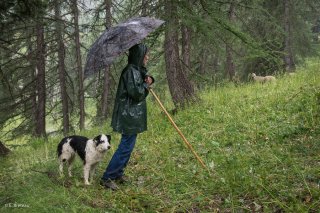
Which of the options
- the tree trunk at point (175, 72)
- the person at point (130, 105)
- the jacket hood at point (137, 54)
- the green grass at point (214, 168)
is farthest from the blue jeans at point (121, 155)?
the tree trunk at point (175, 72)

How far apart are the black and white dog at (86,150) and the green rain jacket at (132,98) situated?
0.44 meters

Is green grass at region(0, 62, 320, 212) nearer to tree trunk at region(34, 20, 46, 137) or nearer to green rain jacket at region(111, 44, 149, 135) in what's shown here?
green rain jacket at region(111, 44, 149, 135)

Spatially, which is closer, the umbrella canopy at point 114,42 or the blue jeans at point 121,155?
the umbrella canopy at point 114,42

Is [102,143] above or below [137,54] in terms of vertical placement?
below

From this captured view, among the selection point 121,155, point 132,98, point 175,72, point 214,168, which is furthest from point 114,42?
point 175,72

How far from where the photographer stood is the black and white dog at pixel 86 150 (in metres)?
6.54

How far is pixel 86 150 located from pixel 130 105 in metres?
1.34

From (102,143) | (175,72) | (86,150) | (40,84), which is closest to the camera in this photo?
(102,143)

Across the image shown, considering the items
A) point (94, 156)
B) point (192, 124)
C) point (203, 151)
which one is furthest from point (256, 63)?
point (94, 156)

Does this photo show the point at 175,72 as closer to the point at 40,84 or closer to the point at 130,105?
the point at 130,105

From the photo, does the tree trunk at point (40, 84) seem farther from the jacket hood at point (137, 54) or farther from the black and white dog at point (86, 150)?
the jacket hood at point (137, 54)

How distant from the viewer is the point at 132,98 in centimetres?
624

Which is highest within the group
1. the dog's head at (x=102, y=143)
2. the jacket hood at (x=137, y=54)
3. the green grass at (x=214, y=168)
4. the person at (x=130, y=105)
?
the jacket hood at (x=137, y=54)

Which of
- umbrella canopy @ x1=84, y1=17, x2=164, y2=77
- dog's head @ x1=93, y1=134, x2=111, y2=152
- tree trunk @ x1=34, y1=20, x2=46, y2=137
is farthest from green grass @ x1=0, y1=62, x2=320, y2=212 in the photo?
tree trunk @ x1=34, y1=20, x2=46, y2=137
